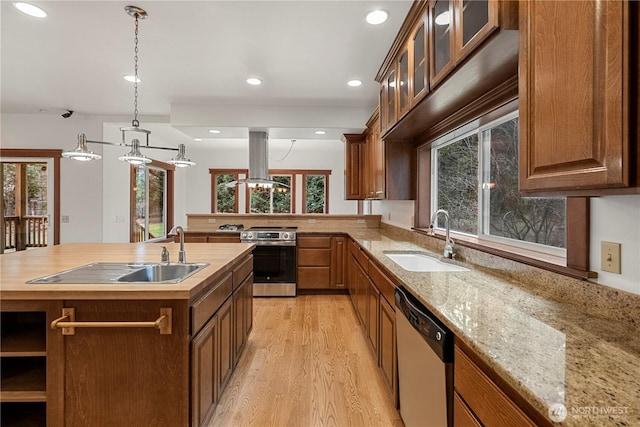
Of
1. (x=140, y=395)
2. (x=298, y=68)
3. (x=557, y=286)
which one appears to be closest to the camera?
(x=557, y=286)

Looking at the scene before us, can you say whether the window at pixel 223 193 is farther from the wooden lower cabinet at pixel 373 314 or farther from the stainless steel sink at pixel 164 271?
the stainless steel sink at pixel 164 271

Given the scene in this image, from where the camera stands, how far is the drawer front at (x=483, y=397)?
2.44 feet

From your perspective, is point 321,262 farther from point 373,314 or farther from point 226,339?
point 226,339

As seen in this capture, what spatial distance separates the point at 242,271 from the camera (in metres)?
2.46

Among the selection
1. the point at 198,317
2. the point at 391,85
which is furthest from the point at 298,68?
the point at 198,317

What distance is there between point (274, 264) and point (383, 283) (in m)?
2.44

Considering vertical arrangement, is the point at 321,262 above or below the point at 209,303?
below

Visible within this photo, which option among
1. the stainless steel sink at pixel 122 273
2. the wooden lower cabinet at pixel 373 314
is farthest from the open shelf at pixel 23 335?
the wooden lower cabinet at pixel 373 314

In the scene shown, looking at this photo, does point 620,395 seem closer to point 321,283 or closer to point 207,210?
point 321,283

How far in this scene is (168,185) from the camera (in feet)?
23.0

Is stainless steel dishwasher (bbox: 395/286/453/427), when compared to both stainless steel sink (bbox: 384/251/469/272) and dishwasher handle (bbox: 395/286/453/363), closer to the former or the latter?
dishwasher handle (bbox: 395/286/453/363)

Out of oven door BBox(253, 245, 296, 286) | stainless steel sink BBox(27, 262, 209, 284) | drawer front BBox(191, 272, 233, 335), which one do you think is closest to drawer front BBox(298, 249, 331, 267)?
oven door BBox(253, 245, 296, 286)

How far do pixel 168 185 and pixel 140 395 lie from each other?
6362 millimetres

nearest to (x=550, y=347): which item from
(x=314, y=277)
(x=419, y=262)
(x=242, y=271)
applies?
(x=419, y=262)
